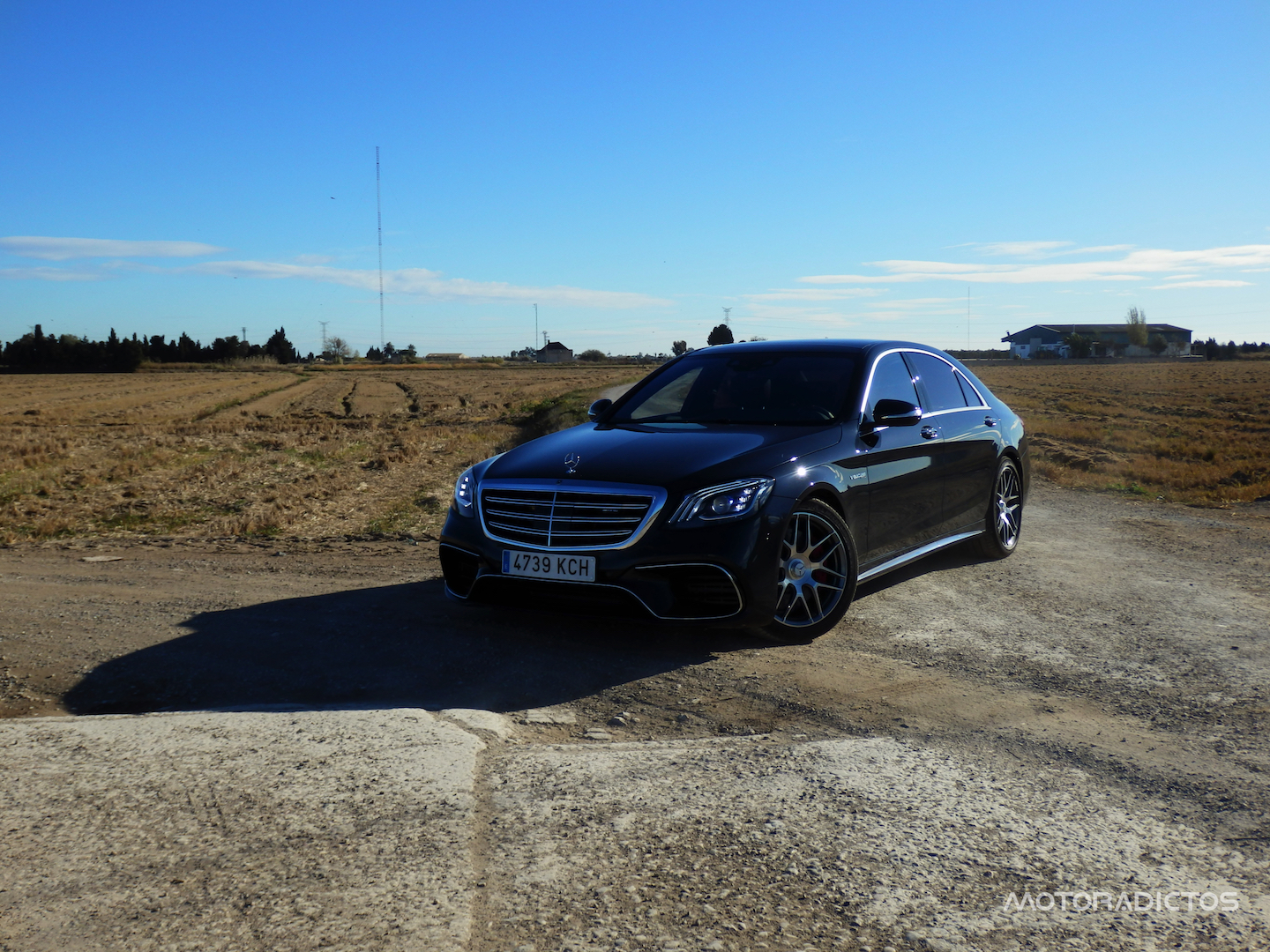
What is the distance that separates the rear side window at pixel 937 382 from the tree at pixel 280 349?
128m

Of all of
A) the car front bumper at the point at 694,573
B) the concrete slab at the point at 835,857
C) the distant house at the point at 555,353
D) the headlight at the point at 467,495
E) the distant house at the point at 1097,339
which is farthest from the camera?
the distant house at the point at 555,353

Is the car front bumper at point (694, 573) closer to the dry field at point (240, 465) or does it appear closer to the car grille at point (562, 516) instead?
the car grille at point (562, 516)

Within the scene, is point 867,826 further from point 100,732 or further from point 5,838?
point 100,732

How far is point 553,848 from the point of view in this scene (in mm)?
2871

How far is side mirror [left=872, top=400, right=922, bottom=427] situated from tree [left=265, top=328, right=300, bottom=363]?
128920mm

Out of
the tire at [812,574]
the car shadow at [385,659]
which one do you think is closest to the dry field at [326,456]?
Result: the car shadow at [385,659]

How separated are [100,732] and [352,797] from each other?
4.02ft

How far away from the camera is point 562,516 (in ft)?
16.6

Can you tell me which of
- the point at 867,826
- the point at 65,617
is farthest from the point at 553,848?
the point at 65,617

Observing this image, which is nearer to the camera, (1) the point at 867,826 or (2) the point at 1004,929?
(2) the point at 1004,929

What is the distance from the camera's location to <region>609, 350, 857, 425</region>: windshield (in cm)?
598

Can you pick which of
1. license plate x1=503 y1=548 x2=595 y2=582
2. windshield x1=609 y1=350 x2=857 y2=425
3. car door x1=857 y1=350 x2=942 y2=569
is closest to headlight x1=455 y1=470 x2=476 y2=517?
license plate x1=503 y1=548 x2=595 y2=582

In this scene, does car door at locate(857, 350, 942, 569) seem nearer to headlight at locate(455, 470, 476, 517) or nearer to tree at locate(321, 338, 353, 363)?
headlight at locate(455, 470, 476, 517)

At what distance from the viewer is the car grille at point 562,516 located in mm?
4914
